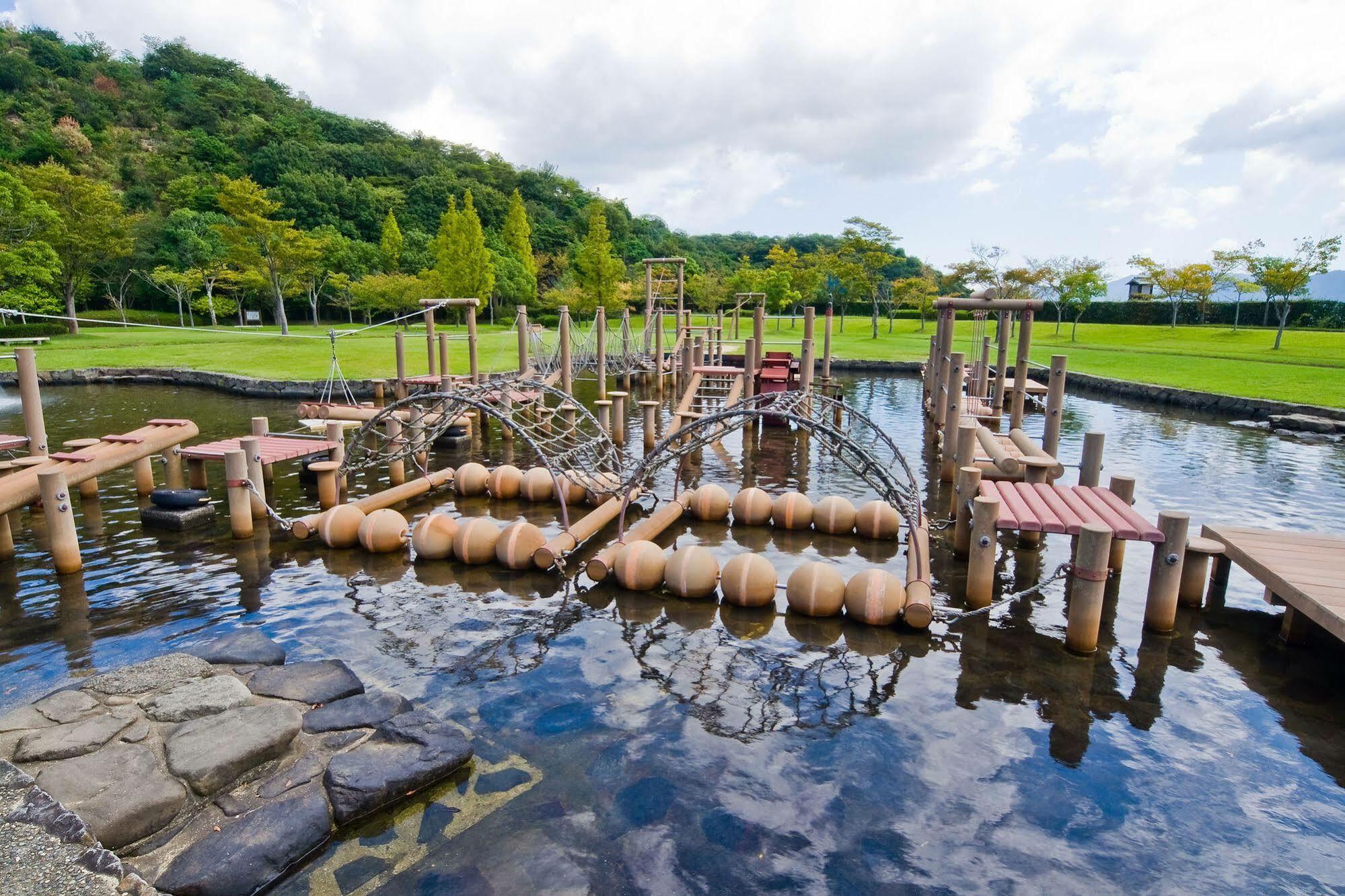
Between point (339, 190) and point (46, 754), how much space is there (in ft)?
220

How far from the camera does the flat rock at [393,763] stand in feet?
16.9

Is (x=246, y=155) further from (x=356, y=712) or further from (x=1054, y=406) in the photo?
(x=356, y=712)

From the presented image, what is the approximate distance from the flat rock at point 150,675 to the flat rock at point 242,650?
0.17 metres

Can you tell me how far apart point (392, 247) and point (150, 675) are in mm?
54653

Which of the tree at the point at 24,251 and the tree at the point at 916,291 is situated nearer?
the tree at the point at 24,251

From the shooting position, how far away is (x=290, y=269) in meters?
42.5

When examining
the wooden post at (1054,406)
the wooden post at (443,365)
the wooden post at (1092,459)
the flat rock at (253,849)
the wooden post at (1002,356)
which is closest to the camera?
the flat rock at (253,849)

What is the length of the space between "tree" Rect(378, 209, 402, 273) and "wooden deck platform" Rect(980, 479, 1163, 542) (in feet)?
177

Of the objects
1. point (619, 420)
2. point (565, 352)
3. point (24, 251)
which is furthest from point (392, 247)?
point (619, 420)

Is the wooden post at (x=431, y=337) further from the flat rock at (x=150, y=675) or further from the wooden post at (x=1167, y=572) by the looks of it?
the wooden post at (x=1167, y=572)

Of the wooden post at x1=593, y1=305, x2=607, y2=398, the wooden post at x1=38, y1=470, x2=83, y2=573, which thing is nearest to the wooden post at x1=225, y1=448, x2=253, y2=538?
the wooden post at x1=38, y1=470, x2=83, y2=573

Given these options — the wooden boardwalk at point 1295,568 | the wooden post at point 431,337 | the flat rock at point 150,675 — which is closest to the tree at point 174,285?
the wooden post at point 431,337

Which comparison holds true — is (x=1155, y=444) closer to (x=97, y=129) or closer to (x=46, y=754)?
(x=46, y=754)

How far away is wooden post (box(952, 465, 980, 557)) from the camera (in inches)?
375
